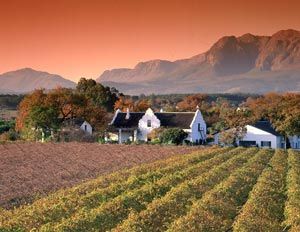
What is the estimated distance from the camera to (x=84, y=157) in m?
43.0

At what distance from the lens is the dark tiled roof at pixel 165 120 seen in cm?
8238

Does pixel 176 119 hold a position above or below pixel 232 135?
above

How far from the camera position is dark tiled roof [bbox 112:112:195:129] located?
270 feet

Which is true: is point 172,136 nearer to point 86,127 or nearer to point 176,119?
point 176,119

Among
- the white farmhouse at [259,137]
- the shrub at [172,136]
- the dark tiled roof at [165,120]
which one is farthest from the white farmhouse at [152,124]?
the shrub at [172,136]

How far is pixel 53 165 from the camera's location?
119 ft

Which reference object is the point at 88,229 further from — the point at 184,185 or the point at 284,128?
the point at 284,128

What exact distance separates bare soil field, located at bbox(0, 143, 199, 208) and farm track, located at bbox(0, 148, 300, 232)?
1.58 m

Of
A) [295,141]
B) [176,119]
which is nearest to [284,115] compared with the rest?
[295,141]

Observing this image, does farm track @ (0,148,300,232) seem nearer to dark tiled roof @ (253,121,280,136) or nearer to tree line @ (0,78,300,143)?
tree line @ (0,78,300,143)

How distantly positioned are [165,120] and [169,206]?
6481 cm

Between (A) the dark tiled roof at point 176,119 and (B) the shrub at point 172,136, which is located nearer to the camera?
(B) the shrub at point 172,136

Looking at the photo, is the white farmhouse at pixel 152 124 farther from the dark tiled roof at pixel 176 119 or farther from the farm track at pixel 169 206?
the farm track at pixel 169 206

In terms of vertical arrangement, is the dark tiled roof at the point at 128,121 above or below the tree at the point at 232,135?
above
